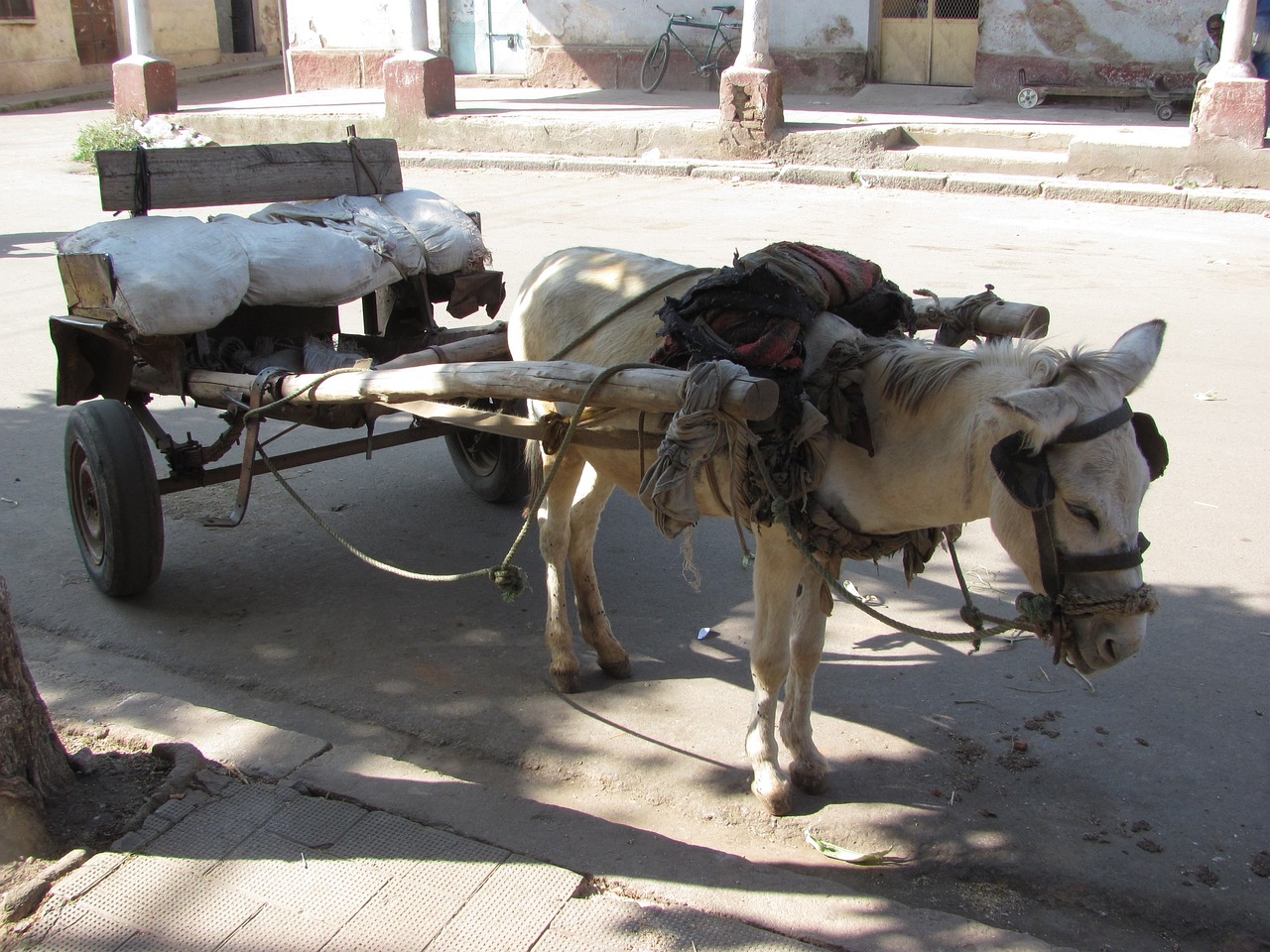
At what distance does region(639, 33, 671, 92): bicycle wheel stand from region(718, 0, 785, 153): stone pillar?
450 centimetres

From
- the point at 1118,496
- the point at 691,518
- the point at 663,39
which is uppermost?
the point at 663,39

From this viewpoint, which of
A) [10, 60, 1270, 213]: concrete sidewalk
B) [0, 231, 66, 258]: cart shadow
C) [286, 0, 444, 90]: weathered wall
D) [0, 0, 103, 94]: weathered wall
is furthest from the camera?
[0, 0, 103, 94]: weathered wall

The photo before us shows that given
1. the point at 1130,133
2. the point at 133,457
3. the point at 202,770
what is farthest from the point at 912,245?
the point at 202,770

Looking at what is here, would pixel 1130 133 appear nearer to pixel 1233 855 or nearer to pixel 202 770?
pixel 1233 855

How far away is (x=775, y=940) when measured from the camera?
253 cm

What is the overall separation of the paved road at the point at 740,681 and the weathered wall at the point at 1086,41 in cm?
1011

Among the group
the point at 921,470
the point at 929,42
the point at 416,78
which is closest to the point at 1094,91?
the point at 929,42

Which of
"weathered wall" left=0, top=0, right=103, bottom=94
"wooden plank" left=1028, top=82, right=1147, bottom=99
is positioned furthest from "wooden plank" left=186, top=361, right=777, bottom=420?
"weathered wall" left=0, top=0, right=103, bottom=94

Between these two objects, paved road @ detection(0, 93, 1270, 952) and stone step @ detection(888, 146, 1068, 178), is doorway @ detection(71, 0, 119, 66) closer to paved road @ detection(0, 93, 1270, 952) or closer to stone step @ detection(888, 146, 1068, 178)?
stone step @ detection(888, 146, 1068, 178)

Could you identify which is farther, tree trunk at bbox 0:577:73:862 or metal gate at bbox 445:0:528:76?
metal gate at bbox 445:0:528:76

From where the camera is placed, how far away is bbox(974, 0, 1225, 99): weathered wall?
15000mm

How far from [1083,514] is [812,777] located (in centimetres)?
138

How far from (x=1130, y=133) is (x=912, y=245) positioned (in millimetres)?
4836

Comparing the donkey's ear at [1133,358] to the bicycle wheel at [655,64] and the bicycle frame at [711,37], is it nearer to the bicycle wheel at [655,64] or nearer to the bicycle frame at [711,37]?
the bicycle frame at [711,37]
